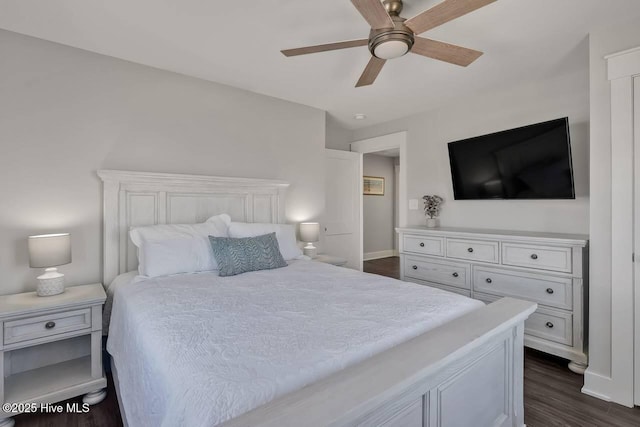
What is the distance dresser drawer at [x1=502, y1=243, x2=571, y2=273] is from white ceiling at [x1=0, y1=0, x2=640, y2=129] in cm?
157

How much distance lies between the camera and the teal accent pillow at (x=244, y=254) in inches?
93.7

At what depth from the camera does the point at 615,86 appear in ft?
6.69

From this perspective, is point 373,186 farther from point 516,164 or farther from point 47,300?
point 47,300

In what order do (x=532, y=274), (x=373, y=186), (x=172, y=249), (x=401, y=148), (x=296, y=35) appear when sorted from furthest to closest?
(x=373, y=186), (x=401, y=148), (x=532, y=274), (x=172, y=249), (x=296, y=35)

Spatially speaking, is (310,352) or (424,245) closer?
(310,352)

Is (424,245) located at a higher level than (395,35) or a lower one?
lower

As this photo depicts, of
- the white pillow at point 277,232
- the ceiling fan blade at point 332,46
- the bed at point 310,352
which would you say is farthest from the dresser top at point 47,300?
the ceiling fan blade at point 332,46

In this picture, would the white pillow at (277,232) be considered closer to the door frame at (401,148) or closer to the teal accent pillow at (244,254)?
the teal accent pillow at (244,254)

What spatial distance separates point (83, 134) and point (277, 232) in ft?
5.70

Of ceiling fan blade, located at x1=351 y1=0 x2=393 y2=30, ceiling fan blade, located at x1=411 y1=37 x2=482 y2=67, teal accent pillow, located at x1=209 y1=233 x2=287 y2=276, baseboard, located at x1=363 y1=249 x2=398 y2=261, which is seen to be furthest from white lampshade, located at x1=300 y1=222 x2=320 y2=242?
baseboard, located at x1=363 y1=249 x2=398 y2=261

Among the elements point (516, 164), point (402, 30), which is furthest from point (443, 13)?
point (516, 164)

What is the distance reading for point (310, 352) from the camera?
3.73 feet

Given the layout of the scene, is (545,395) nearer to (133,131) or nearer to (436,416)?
(436,416)

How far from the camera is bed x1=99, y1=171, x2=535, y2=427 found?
896 mm
